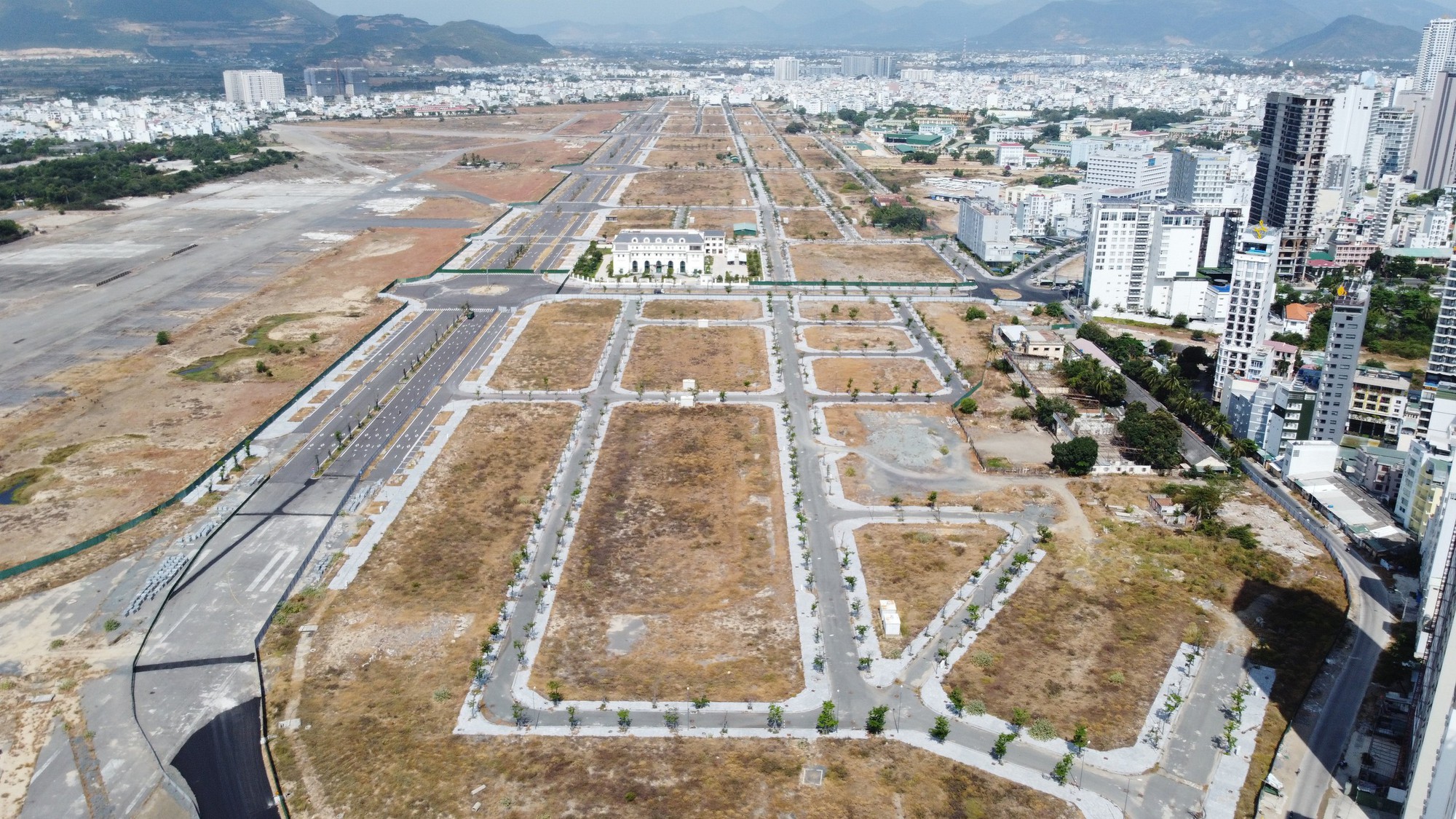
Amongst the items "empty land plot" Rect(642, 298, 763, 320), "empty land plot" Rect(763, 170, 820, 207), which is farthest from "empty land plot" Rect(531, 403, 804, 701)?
"empty land plot" Rect(763, 170, 820, 207)

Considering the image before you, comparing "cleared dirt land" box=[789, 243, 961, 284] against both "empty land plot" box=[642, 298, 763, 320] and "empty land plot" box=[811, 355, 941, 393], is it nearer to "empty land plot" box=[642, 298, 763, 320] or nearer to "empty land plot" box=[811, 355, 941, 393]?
"empty land plot" box=[642, 298, 763, 320]

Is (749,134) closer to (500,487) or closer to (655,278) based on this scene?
(655,278)

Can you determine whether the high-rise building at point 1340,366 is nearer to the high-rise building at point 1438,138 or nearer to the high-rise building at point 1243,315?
the high-rise building at point 1243,315

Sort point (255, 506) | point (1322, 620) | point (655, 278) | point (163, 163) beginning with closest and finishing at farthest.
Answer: point (1322, 620), point (255, 506), point (655, 278), point (163, 163)

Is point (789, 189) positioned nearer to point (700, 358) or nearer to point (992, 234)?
point (992, 234)

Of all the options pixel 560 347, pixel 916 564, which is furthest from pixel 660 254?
pixel 916 564

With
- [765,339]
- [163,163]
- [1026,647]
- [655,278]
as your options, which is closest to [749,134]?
[163,163]

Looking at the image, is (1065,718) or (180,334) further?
(180,334)
